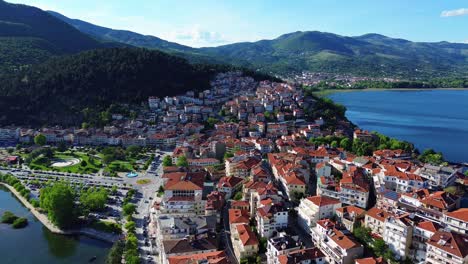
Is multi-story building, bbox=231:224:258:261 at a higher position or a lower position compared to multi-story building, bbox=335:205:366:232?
lower

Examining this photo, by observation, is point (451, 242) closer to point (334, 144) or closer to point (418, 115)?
point (334, 144)

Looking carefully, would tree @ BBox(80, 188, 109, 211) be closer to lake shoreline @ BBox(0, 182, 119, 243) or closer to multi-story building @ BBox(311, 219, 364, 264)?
lake shoreline @ BBox(0, 182, 119, 243)

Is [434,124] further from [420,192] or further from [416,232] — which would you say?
[416,232]

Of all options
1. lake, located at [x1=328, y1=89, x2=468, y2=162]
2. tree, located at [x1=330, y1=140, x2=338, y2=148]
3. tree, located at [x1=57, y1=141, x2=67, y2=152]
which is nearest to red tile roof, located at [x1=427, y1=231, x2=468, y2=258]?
tree, located at [x1=330, y1=140, x2=338, y2=148]

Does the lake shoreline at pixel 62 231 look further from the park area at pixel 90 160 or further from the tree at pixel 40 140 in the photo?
the tree at pixel 40 140

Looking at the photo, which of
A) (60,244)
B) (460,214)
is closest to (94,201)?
(60,244)

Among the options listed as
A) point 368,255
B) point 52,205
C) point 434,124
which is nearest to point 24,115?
point 52,205

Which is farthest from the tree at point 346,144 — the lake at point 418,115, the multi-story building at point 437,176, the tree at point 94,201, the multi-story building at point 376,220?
the tree at point 94,201
